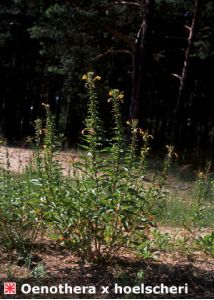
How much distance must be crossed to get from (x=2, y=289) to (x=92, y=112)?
1.67m

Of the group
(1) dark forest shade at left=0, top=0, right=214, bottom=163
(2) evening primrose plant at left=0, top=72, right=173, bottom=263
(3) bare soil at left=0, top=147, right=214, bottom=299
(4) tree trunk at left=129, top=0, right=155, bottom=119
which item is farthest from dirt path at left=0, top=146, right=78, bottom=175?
(1) dark forest shade at left=0, top=0, right=214, bottom=163

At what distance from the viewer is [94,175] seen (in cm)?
447

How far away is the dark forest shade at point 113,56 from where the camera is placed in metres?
16.2

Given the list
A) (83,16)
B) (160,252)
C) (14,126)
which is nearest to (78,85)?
(83,16)

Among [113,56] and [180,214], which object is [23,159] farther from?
[180,214]

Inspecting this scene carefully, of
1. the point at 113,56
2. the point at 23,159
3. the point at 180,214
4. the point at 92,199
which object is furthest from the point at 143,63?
the point at 92,199

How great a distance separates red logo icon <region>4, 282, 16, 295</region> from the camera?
12.9 ft

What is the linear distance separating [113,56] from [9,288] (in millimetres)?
16138

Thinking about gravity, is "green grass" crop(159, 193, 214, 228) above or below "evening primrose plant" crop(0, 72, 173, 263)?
below

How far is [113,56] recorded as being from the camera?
19.3 metres

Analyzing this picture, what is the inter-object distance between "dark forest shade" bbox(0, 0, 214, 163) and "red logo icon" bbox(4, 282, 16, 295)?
37.7 feet

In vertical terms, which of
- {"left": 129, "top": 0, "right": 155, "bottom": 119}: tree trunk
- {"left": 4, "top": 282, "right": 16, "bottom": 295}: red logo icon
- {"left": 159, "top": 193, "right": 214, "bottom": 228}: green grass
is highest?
{"left": 129, "top": 0, "right": 155, "bottom": 119}: tree trunk

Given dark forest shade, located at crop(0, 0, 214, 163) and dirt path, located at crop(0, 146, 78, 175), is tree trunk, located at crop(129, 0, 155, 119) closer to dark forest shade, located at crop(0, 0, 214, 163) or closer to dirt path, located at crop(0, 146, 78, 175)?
dark forest shade, located at crop(0, 0, 214, 163)

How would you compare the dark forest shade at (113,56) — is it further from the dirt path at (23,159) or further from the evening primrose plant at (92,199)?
the evening primrose plant at (92,199)
